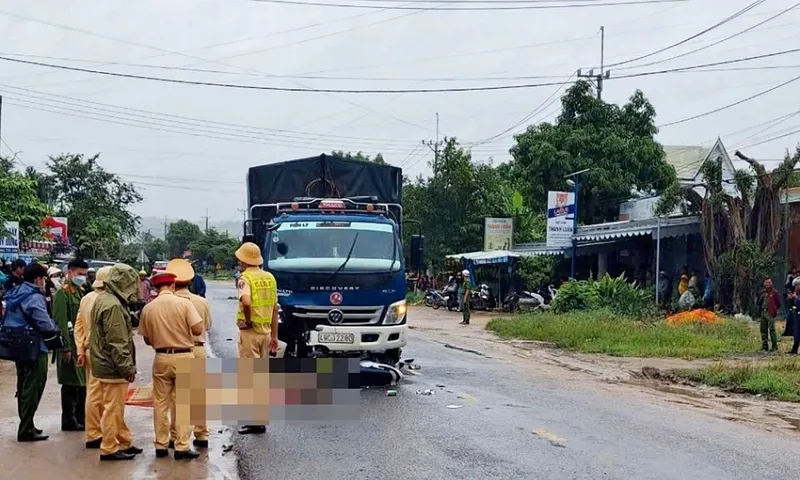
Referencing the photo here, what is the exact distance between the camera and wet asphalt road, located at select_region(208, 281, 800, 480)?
7488mm

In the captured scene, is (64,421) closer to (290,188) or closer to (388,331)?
(388,331)

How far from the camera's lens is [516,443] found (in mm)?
8609

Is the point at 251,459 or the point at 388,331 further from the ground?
the point at 388,331

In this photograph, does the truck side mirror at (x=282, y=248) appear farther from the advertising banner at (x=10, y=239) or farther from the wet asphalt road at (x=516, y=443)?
the advertising banner at (x=10, y=239)

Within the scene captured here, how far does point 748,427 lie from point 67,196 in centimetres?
4687

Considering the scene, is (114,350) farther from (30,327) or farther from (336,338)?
(336,338)

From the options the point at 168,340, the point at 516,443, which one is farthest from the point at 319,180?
the point at 168,340

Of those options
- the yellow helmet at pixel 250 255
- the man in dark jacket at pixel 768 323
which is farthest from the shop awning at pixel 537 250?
the yellow helmet at pixel 250 255

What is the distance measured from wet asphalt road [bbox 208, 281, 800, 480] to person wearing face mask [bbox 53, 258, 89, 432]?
1938mm

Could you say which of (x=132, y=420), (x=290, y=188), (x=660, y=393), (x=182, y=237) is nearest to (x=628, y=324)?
(x=660, y=393)

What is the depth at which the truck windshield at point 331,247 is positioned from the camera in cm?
1261

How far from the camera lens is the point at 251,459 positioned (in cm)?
800

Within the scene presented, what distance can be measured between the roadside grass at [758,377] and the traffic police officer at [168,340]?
8.83m

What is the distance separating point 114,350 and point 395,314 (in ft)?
18.3
